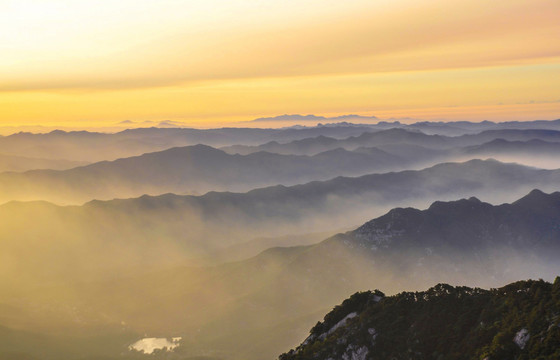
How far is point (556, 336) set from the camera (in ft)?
168

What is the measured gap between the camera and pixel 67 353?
195 meters

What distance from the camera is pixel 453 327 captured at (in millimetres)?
67188

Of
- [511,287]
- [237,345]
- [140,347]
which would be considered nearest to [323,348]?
[511,287]

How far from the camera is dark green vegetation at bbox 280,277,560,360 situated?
5462 cm

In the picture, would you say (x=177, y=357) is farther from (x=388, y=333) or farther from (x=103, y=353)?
(x=388, y=333)

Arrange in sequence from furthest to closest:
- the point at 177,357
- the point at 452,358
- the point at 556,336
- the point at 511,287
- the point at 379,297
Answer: the point at 177,357
the point at 379,297
the point at 511,287
the point at 452,358
the point at 556,336

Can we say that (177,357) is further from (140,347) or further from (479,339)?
(479,339)

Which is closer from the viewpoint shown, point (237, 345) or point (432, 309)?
point (432, 309)

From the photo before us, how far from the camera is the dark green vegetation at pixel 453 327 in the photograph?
54625 millimetres

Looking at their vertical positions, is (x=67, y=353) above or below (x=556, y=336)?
above

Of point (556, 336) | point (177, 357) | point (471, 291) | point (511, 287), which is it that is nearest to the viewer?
point (556, 336)

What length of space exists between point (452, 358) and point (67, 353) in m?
181

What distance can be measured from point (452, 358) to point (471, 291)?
59.2 feet

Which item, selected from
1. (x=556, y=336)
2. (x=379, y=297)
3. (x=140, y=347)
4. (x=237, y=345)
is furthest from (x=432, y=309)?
(x=140, y=347)
